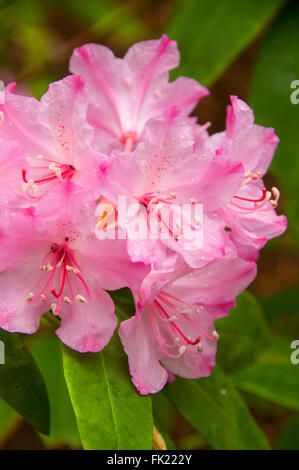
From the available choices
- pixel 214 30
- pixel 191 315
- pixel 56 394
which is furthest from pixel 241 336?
pixel 214 30

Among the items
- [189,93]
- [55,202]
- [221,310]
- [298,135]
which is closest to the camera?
[55,202]

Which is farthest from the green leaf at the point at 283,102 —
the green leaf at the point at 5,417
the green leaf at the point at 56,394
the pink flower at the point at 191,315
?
the green leaf at the point at 5,417

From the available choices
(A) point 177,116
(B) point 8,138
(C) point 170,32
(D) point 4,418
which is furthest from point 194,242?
(D) point 4,418

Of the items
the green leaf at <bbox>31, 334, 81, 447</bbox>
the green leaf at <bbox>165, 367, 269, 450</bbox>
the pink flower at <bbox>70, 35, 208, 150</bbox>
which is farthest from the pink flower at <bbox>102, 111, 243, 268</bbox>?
the green leaf at <bbox>31, 334, 81, 447</bbox>

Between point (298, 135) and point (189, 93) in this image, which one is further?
point (298, 135)

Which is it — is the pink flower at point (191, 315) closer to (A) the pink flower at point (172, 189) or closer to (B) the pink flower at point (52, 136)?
(A) the pink flower at point (172, 189)

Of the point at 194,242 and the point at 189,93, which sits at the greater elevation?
the point at 189,93

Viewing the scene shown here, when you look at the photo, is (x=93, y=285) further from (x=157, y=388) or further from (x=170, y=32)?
(x=170, y=32)
